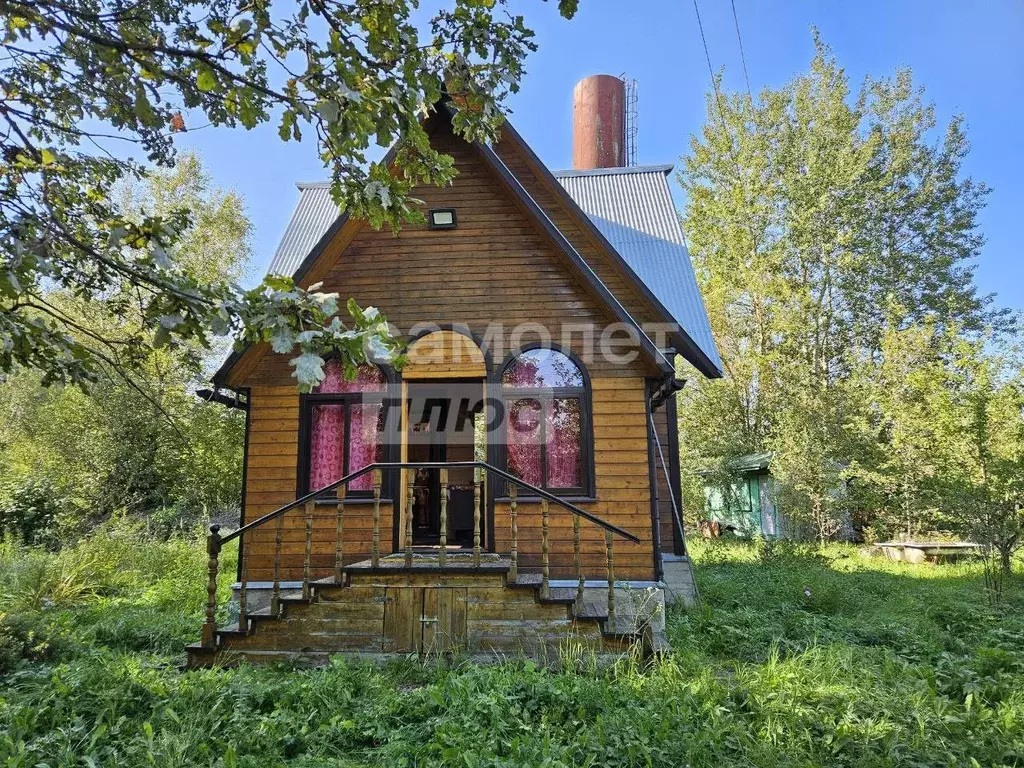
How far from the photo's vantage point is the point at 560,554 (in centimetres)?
646

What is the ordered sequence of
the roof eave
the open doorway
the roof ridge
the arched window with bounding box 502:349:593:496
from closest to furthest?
the arched window with bounding box 502:349:593:496, the roof eave, the open doorway, the roof ridge

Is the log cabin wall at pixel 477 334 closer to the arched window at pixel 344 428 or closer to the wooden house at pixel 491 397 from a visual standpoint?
the wooden house at pixel 491 397

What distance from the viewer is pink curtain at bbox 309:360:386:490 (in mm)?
6844

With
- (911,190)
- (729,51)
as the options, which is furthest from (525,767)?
(911,190)

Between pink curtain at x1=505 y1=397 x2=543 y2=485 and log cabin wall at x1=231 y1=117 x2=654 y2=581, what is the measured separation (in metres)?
0.36

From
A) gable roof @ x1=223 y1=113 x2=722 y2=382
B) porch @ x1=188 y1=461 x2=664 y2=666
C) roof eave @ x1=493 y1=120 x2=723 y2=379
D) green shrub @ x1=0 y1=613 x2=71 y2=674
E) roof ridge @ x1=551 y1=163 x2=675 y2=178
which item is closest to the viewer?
green shrub @ x1=0 y1=613 x2=71 y2=674

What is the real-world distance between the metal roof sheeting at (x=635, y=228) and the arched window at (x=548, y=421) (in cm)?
249

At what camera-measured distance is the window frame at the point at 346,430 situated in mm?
6738

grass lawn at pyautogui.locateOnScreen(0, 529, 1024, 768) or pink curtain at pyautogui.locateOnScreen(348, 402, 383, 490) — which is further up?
pink curtain at pyautogui.locateOnScreen(348, 402, 383, 490)

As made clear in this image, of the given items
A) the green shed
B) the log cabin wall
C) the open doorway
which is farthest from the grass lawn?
the green shed

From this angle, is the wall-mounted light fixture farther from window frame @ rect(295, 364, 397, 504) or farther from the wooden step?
the wooden step

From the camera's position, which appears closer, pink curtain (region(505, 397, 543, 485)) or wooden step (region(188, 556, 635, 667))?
wooden step (region(188, 556, 635, 667))

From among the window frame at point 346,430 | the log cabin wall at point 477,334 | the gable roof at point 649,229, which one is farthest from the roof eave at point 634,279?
the window frame at point 346,430

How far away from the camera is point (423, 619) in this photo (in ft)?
17.9
